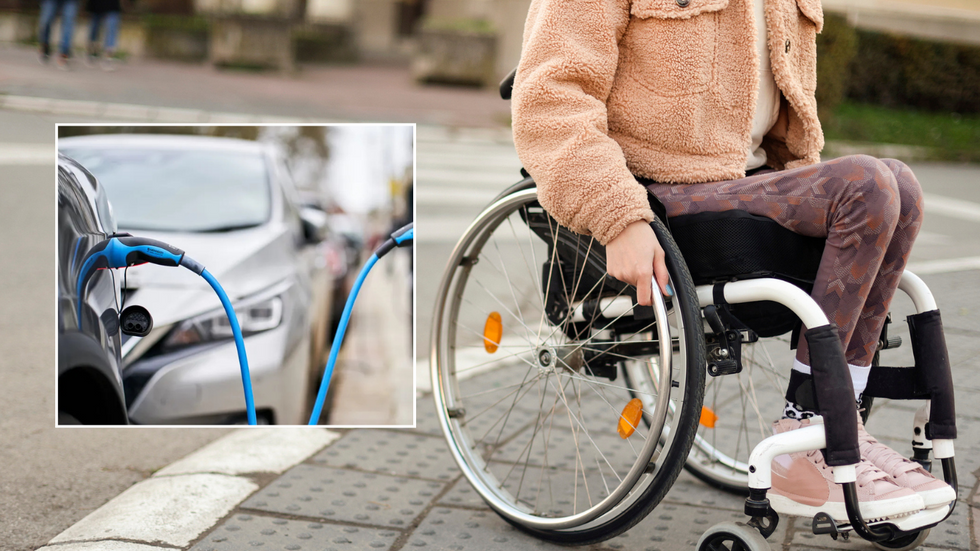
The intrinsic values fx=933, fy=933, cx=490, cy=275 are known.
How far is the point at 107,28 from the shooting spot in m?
14.2

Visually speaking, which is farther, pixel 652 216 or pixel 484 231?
pixel 484 231

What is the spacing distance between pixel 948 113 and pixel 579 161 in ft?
61.0

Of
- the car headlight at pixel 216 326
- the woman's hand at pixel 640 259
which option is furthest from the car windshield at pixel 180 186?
the woman's hand at pixel 640 259

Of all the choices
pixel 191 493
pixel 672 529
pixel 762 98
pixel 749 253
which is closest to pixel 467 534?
pixel 672 529

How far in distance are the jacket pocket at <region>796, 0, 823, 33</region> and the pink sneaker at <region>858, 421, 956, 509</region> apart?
932 millimetres

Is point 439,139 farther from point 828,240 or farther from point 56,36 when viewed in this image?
point 828,240

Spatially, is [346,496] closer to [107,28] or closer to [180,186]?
[180,186]

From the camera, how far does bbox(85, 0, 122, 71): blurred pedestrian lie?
13.7 metres

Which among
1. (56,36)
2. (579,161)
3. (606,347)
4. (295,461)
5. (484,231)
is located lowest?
(295,461)

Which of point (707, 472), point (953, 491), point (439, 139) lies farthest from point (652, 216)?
point (439, 139)

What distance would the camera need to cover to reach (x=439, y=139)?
12359 millimetres

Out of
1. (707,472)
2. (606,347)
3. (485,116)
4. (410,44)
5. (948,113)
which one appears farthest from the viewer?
(410,44)

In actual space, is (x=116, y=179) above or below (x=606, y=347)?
above

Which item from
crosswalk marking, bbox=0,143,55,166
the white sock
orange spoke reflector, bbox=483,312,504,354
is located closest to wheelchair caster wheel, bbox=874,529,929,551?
the white sock
